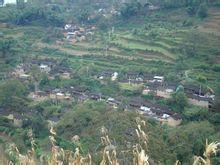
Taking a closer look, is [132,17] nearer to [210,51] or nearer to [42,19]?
[42,19]

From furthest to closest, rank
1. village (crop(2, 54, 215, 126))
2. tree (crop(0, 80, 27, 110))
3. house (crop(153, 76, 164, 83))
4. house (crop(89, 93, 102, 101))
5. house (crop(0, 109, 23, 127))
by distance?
1. house (crop(153, 76, 164, 83))
2. house (crop(89, 93, 102, 101))
3. tree (crop(0, 80, 27, 110))
4. village (crop(2, 54, 215, 126))
5. house (crop(0, 109, 23, 127))

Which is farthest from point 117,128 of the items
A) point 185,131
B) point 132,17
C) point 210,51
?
point 132,17

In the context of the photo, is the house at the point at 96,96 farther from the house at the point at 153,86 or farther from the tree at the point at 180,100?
the tree at the point at 180,100

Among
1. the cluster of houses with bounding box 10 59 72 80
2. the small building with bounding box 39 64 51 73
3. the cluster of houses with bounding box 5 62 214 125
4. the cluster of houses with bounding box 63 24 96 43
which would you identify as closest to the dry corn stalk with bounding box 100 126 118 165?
the cluster of houses with bounding box 5 62 214 125

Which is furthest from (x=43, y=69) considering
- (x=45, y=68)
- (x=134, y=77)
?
(x=134, y=77)

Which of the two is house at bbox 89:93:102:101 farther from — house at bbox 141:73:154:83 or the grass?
house at bbox 141:73:154:83

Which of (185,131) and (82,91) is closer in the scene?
(185,131)
